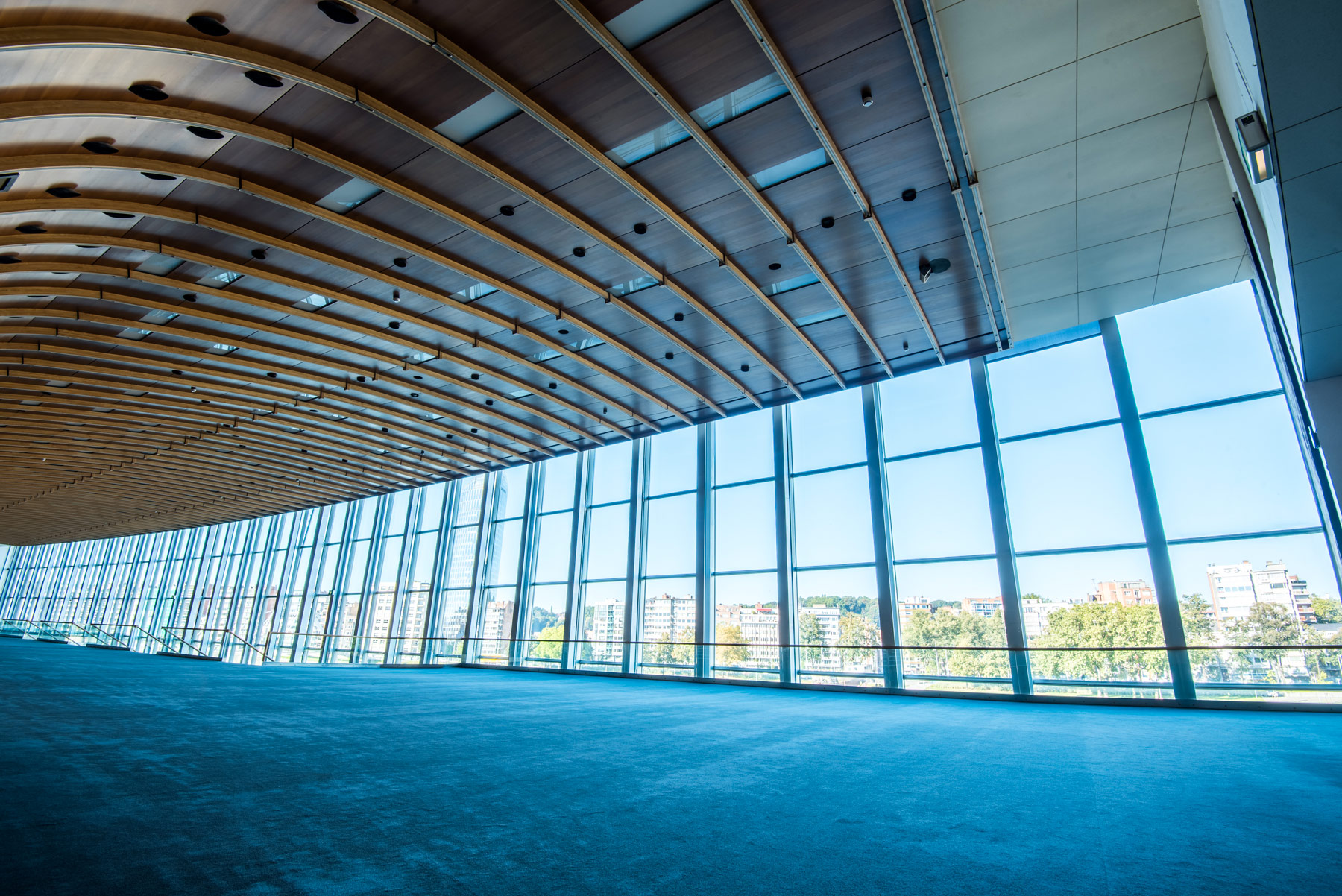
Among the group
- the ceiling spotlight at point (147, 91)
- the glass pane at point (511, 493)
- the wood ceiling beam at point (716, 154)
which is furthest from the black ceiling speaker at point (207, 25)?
the glass pane at point (511, 493)

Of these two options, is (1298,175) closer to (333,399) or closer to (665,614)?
(665,614)

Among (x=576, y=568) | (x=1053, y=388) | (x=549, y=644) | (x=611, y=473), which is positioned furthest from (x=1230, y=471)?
(x=549, y=644)

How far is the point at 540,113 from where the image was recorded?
6945mm

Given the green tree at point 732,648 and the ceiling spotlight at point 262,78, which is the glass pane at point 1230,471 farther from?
the ceiling spotlight at point 262,78

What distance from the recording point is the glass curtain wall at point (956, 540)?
10234 millimetres

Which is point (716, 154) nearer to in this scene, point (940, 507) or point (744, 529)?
point (940, 507)

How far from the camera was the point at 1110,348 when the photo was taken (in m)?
12.0

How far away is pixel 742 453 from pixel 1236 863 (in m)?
13.5

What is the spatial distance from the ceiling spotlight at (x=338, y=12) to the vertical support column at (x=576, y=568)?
14.2m

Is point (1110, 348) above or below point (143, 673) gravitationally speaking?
above

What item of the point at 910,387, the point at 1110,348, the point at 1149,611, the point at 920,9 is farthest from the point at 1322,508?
the point at 920,9

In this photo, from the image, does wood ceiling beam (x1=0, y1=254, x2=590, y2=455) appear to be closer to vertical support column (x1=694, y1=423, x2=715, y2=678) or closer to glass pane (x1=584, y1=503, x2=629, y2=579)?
glass pane (x1=584, y1=503, x2=629, y2=579)

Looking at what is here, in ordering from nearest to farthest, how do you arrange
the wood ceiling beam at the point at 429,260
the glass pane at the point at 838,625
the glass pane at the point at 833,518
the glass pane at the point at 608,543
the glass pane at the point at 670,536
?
the wood ceiling beam at the point at 429,260 → the glass pane at the point at 838,625 → the glass pane at the point at 833,518 → the glass pane at the point at 670,536 → the glass pane at the point at 608,543

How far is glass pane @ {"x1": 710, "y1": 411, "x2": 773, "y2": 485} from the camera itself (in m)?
15.9
